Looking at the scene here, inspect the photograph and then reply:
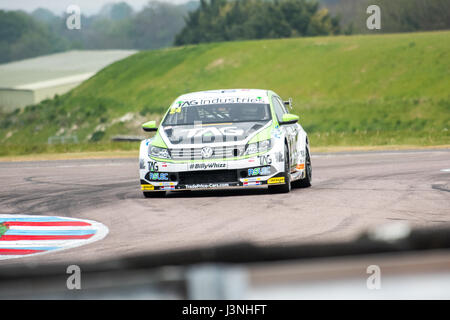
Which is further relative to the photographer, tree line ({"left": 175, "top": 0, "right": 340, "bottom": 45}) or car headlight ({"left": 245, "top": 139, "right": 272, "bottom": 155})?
tree line ({"left": 175, "top": 0, "right": 340, "bottom": 45})

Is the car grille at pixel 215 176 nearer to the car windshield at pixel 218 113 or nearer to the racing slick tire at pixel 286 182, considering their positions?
the racing slick tire at pixel 286 182

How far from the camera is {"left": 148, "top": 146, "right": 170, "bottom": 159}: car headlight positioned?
39.2 feet

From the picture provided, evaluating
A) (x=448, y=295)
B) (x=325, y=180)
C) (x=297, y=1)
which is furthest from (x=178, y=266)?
(x=297, y=1)

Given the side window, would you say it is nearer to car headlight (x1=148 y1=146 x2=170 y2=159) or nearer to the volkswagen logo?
the volkswagen logo

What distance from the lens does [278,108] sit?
13.7 metres

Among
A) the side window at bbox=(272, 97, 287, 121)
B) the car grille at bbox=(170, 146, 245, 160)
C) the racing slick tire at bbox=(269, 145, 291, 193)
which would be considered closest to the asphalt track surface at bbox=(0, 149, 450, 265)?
the racing slick tire at bbox=(269, 145, 291, 193)

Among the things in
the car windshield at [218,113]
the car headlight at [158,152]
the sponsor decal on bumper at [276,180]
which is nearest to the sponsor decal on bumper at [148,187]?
the car headlight at [158,152]

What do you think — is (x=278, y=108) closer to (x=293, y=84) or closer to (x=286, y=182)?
(x=286, y=182)

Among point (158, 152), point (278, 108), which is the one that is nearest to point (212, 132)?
point (158, 152)

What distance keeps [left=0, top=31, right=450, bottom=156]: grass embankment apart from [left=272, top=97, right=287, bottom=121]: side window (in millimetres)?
35205

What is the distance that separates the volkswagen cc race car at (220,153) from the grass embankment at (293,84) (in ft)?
120

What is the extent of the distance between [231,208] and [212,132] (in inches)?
66.8

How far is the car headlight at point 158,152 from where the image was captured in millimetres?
11962
